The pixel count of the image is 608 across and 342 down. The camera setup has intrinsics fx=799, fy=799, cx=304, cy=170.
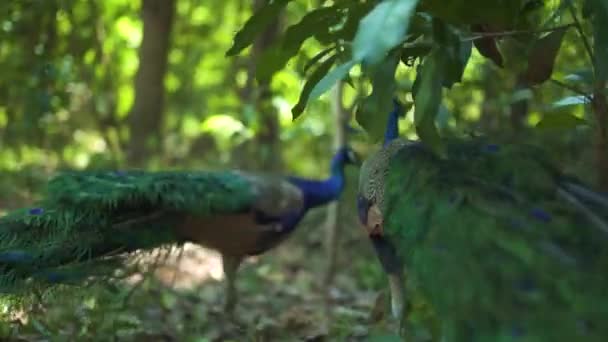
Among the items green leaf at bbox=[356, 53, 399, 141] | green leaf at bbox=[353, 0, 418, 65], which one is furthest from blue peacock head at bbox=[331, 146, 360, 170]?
green leaf at bbox=[353, 0, 418, 65]

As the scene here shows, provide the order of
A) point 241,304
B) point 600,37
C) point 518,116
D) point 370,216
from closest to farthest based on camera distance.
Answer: point 600,37 → point 370,216 → point 241,304 → point 518,116

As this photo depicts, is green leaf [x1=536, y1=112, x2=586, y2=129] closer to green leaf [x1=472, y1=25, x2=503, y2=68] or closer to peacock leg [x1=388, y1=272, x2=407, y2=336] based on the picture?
green leaf [x1=472, y1=25, x2=503, y2=68]

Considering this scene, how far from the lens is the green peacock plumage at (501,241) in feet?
5.47

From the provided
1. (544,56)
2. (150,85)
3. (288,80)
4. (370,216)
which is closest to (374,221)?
(370,216)

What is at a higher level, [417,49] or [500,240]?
[417,49]

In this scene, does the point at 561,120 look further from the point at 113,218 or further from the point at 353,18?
the point at 113,218

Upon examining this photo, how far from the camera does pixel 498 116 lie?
17.6 feet

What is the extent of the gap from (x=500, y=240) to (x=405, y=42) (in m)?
0.61

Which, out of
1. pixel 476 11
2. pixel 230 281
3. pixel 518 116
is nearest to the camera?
pixel 476 11

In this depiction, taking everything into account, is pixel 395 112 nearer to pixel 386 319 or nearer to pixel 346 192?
pixel 386 319

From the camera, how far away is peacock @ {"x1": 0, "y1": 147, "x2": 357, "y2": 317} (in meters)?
2.66

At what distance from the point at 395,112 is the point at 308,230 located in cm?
230

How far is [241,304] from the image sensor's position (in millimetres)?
4078

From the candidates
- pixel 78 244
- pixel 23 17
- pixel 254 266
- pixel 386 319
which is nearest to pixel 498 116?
pixel 254 266
